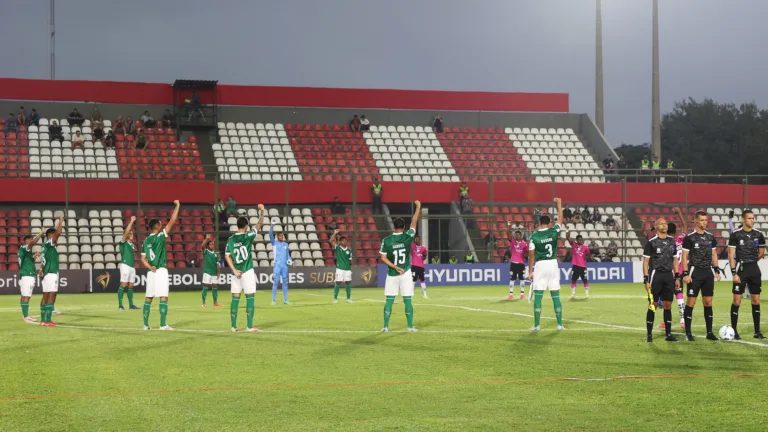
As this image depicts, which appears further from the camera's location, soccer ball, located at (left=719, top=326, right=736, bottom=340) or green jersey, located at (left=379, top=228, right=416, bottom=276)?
green jersey, located at (left=379, top=228, right=416, bottom=276)

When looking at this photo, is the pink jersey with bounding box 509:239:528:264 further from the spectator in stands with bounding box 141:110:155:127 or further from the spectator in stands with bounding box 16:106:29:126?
the spectator in stands with bounding box 16:106:29:126

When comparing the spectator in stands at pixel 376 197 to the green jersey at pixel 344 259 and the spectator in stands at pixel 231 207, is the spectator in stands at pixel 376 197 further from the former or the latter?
the green jersey at pixel 344 259

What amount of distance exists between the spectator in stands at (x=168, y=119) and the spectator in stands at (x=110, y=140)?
3855 millimetres

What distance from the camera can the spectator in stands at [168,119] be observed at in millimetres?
52750

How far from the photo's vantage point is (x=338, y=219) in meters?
46.2

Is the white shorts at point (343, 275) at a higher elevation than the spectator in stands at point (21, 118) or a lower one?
lower

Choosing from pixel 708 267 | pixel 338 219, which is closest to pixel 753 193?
pixel 338 219

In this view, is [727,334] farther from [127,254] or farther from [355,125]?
[355,125]

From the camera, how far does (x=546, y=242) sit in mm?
18406

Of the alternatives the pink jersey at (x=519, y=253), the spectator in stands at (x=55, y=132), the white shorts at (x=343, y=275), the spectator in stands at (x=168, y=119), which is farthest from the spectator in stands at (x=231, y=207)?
the pink jersey at (x=519, y=253)

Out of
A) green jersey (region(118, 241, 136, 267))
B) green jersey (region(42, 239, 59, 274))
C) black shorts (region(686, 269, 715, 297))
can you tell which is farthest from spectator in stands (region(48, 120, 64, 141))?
black shorts (region(686, 269, 715, 297))

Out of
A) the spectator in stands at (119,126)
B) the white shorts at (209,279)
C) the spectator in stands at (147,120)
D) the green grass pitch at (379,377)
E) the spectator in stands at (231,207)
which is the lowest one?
the green grass pitch at (379,377)

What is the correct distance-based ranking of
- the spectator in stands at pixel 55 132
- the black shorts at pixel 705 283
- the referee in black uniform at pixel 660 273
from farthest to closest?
the spectator in stands at pixel 55 132 → the black shorts at pixel 705 283 → the referee in black uniform at pixel 660 273

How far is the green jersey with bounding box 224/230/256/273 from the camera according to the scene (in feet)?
60.3
